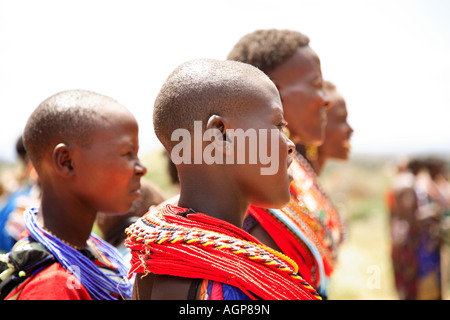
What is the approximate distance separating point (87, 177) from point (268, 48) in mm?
1331

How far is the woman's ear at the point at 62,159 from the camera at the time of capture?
2.25m

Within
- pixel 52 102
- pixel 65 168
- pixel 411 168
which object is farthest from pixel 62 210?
pixel 411 168

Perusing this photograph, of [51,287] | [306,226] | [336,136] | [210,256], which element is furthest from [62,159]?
[336,136]

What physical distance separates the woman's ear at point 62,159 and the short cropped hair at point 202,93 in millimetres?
647

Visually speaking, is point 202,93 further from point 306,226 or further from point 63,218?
point 306,226

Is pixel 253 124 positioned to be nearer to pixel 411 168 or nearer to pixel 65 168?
pixel 65 168

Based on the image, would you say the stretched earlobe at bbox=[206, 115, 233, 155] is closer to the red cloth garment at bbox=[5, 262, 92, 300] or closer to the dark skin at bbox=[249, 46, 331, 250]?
the red cloth garment at bbox=[5, 262, 92, 300]

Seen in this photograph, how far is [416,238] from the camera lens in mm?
7125

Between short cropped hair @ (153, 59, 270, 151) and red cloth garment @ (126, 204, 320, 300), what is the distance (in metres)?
0.33

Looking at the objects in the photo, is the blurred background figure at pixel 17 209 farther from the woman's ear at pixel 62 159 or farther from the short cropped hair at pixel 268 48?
the short cropped hair at pixel 268 48

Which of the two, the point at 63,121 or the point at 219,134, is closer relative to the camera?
the point at 219,134

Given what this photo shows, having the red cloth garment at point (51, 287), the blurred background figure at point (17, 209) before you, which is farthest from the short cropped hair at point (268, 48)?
the blurred background figure at point (17, 209)
